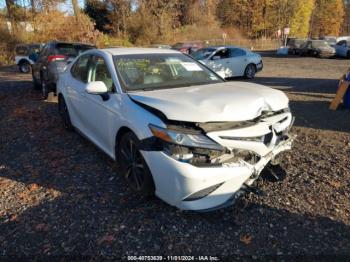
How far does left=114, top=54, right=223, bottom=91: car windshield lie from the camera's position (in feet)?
13.4

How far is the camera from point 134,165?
365 cm

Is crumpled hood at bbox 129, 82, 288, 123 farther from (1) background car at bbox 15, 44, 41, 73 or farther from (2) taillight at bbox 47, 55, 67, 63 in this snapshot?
(1) background car at bbox 15, 44, 41, 73

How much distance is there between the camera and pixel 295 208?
11.2 ft

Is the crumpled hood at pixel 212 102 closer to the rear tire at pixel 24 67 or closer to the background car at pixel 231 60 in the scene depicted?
the background car at pixel 231 60

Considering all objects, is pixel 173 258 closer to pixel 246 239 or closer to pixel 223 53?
pixel 246 239

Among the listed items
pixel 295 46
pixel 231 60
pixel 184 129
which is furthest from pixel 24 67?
pixel 295 46

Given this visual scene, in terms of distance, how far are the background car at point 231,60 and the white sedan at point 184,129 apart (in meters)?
9.62

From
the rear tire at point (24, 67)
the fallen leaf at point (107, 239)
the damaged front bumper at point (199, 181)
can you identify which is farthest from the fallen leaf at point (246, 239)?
the rear tire at point (24, 67)

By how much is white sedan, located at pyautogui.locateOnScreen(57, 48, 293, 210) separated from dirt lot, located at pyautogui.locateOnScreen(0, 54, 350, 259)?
285 millimetres

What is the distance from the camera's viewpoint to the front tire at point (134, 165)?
342 centimetres

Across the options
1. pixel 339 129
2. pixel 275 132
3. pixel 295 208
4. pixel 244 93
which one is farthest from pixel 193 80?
pixel 339 129

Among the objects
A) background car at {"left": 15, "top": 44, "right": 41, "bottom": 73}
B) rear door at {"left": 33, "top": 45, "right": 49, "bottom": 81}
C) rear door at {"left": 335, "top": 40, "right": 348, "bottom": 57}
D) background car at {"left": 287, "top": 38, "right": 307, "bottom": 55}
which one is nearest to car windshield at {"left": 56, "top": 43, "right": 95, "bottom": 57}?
rear door at {"left": 33, "top": 45, "right": 49, "bottom": 81}

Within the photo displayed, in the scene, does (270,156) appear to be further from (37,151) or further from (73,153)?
(37,151)

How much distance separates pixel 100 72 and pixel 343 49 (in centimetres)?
2902
